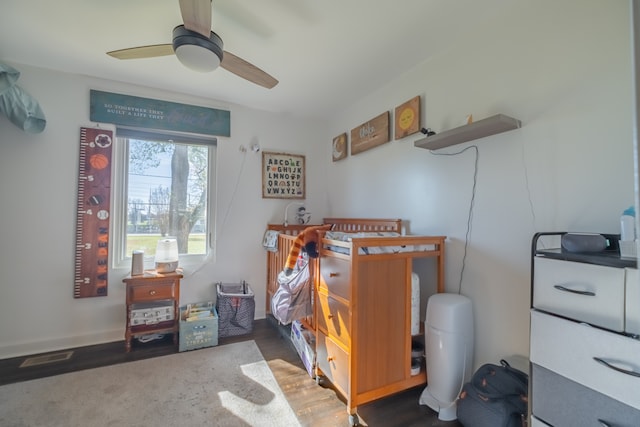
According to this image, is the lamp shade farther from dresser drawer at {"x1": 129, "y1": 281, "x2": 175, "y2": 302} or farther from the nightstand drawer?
the nightstand drawer

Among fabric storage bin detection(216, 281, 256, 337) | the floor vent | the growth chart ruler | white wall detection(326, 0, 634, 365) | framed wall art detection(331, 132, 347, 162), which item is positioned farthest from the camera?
framed wall art detection(331, 132, 347, 162)

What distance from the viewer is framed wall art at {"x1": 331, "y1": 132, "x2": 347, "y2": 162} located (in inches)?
129

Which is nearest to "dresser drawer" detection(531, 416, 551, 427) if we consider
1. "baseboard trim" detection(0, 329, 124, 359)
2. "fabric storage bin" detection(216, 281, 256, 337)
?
"fabric storage bin" detection(216, 281, 256, 337)

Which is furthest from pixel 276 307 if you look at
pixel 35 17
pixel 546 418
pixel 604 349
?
pixel 35 17

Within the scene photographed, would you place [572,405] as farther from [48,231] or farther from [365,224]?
[48,231]

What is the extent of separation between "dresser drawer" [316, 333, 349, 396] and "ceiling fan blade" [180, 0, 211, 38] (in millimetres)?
2003

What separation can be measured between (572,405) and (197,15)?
7.76 feet

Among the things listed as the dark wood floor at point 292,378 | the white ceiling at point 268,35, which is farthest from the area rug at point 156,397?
the white ceiling at point 268,35

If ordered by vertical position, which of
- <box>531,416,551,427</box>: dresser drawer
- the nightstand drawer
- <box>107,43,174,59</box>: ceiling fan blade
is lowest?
the nightstand drawer

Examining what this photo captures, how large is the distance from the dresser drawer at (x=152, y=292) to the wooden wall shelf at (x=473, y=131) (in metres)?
2.52

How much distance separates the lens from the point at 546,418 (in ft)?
3.65

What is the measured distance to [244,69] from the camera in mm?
1885

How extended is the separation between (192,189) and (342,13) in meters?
2.27

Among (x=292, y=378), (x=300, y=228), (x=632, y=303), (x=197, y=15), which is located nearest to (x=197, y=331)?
(x=292, y=378)
